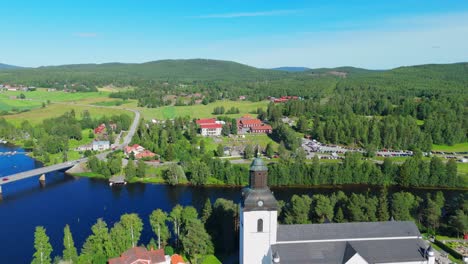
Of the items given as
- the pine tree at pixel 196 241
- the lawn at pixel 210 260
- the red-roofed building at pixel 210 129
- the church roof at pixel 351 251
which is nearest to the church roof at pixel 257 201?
the church roof at pixel 351 251

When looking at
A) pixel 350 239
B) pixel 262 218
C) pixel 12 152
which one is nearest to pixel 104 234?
pixel 262 218

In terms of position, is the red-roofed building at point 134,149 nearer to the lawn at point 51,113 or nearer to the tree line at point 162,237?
the tree line at point 162,237

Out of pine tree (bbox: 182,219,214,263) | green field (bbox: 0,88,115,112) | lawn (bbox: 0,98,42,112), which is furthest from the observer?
green field (bbox: 0,88,115,112)

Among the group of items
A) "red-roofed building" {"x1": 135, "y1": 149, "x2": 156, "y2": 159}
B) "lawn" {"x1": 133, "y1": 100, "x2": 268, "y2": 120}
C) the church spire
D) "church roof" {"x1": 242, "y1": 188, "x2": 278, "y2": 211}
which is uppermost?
the church spire

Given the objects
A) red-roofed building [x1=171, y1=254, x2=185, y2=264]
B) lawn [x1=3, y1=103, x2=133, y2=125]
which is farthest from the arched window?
lawn [x1=3, y1=103, x2=133, y2=125]

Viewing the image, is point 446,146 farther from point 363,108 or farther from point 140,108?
point 140,108

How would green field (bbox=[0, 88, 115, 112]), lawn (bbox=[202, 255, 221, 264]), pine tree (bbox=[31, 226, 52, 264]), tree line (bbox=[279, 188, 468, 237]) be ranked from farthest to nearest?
green field (bbox=[0, 88, 115, 112]) < tree line (bbox=[279, 188, 468, 237]) < lawn (bbox=[202, 255, 221, 264]) < pine tree (bbox=[31, 226, 52, 264])

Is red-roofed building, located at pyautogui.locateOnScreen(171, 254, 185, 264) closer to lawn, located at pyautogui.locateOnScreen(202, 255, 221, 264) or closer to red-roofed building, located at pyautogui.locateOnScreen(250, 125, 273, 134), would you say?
lawn, located at pyautogui.locateOnScreen(202, 255, 221, 264)
